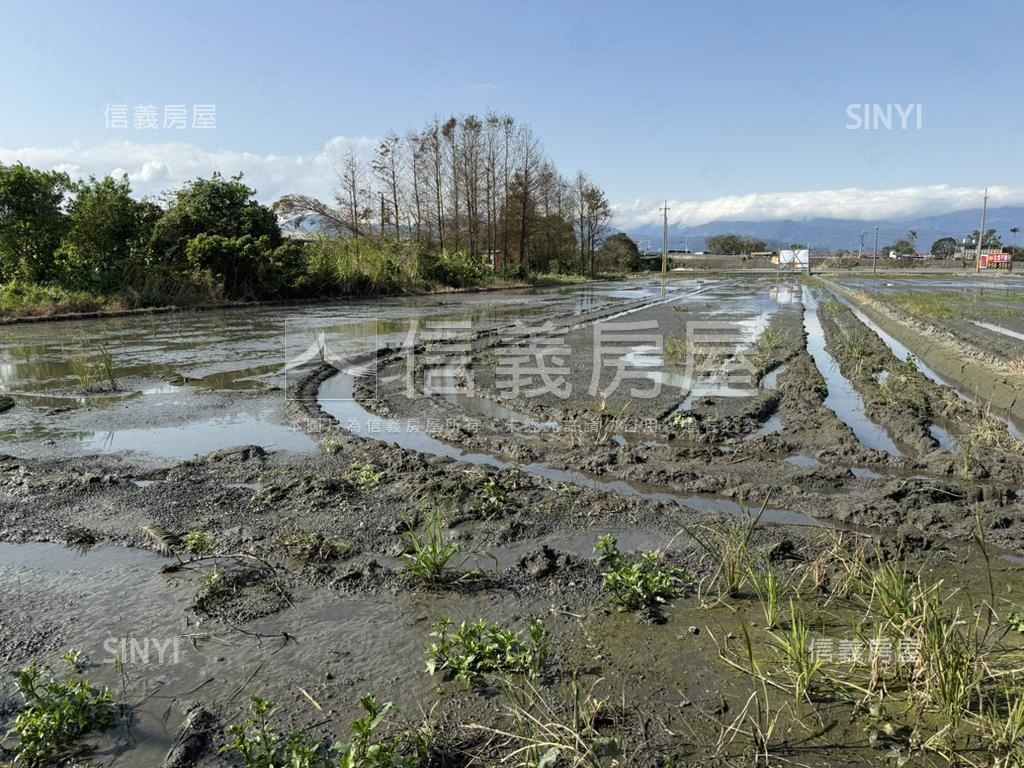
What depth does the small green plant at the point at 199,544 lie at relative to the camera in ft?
13.8

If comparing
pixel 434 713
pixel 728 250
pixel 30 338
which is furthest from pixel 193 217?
pixel 728 250

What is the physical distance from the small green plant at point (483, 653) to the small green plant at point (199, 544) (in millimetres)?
1973

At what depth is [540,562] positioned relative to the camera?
390 cm

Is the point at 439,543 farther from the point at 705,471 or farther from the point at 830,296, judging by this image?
the point at 830,296

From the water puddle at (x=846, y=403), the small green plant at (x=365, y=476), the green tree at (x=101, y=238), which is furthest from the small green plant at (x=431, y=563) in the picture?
the green tree at (x=101, y=238)

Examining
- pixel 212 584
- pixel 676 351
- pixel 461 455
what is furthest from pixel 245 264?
pixel 212 584

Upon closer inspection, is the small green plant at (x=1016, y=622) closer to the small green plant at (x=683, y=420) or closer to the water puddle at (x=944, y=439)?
the water puddle at (x=944, y=439)

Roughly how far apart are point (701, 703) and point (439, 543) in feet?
5.95

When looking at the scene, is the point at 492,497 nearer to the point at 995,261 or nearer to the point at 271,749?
the point at 271,749

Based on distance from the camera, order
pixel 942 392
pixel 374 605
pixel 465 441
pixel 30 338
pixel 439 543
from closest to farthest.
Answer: pixel 374 605 → pixel 439 543 → pixel 465 441 → pixel 942 392 → pixel 30 338

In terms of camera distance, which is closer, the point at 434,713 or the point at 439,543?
the point at 434,713

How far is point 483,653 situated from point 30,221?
25.8 meters

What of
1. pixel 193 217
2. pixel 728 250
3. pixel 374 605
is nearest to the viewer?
pixel 374 605

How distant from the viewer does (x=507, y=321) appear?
2002 cm
